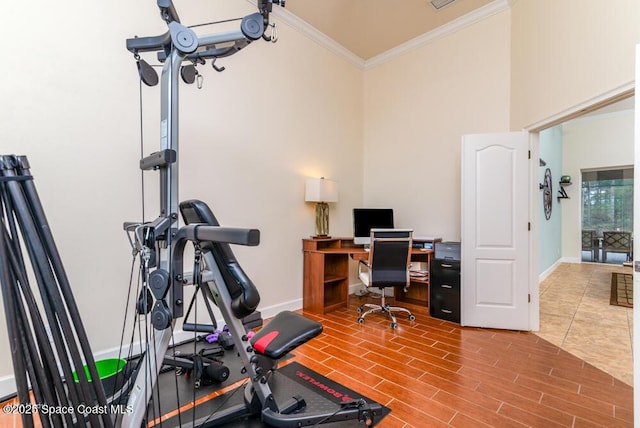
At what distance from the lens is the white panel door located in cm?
319

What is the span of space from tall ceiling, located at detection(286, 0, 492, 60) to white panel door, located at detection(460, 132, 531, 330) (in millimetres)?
1716

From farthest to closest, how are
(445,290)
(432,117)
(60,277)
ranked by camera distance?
1. (432,117)
2. (445,290)
3. (60,277)

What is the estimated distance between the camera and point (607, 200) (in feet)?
24.2

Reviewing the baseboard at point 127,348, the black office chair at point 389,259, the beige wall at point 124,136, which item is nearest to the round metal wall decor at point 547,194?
the black office chair at point 389,259

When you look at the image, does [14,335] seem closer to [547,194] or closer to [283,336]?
[283,336]

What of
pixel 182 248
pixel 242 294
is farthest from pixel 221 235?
pixel 242 294

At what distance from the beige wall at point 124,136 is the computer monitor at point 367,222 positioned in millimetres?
647

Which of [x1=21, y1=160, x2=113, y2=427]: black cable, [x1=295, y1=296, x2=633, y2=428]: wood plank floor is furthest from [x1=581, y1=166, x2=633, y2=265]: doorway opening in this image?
[x1=21, y1=160, x2=113, y2=427]: black cable

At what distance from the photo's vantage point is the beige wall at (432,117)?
12.3 feet

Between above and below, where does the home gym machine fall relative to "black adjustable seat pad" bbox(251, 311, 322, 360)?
above

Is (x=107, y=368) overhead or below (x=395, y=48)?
below

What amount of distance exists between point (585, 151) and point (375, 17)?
6.71 metres

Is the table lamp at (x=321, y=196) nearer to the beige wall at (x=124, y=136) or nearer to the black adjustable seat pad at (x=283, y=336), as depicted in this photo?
the beige wall at (x=124, y=136)

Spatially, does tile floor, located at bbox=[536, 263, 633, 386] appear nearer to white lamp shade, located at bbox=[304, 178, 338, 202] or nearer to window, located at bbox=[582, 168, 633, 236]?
window, located at bbox=[582, 168, 633, 236]
